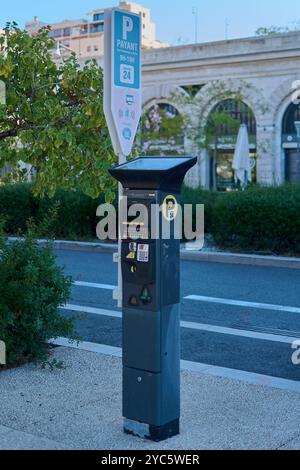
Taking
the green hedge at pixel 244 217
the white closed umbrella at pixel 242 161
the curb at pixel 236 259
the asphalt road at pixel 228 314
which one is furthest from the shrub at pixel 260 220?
the white closed umbrella at pixel 242 161

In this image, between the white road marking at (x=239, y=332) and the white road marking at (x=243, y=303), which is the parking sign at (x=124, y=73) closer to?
the white road marking at (x=239, y=332)

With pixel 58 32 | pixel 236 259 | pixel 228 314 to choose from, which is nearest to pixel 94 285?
pixel 228 314

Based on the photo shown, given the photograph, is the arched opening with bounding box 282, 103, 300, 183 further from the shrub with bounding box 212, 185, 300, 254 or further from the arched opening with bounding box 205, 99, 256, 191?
the shrub with bounding box 212, 185, 300, 254

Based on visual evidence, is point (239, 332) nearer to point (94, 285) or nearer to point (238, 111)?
point (94, 285)

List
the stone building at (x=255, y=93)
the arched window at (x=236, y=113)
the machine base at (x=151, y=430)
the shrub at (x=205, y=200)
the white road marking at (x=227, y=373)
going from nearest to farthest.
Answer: the machine base at (x=151, y=430), the white road marking at (x=227, y=373), the shrub at (x=205, y=200), the stone building at (x=255, y=93), the arched window at (x=236, y=113)

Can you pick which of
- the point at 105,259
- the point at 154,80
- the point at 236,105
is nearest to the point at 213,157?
the point at 236,105

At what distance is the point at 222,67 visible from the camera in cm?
4475

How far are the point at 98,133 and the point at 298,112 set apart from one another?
119 feet

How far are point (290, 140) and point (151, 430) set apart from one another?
130 ft

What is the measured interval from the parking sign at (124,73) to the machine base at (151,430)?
4381 millimetres

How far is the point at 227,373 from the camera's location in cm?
626

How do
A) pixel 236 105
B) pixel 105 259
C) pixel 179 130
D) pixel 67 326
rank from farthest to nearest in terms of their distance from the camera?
pixel 236 105 < pixel 179 130 < pixel 105 259 < pixel 67 326

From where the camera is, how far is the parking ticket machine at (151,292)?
4398mm

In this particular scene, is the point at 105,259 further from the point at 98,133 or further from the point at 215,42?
the point at 215,42
